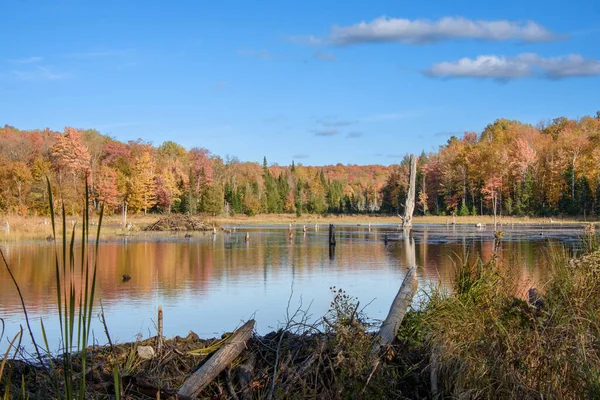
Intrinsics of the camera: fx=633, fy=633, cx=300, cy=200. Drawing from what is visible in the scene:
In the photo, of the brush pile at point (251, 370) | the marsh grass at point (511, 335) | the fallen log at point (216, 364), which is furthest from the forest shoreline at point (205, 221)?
the fallen log at point (216, 364)

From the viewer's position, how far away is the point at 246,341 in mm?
6113

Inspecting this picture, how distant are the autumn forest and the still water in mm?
28922

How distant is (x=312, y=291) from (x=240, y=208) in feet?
232

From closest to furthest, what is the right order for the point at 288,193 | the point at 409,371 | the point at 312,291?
the point at 409,371, the point at 312,291, the point at 288,193

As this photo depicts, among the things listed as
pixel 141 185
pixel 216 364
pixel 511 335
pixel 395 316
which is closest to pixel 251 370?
pixel 216 364

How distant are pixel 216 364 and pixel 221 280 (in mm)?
12784

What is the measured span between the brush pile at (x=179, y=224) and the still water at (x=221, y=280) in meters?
15.8

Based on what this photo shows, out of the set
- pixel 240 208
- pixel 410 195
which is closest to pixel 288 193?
pixel 240 208

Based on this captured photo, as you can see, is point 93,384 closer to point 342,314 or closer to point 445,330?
point 342,314

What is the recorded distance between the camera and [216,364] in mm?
5680

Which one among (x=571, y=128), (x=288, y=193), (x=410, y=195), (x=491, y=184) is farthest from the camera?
(x=288, y=193)

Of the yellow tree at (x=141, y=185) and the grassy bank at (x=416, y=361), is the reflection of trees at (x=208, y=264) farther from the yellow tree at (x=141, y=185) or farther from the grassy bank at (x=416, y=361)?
the yellow tree at (x=141, y=185)

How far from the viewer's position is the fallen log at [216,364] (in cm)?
534

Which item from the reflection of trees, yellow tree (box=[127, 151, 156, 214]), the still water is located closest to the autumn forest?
yellow tree (box=[127, 151, 156, 214])
